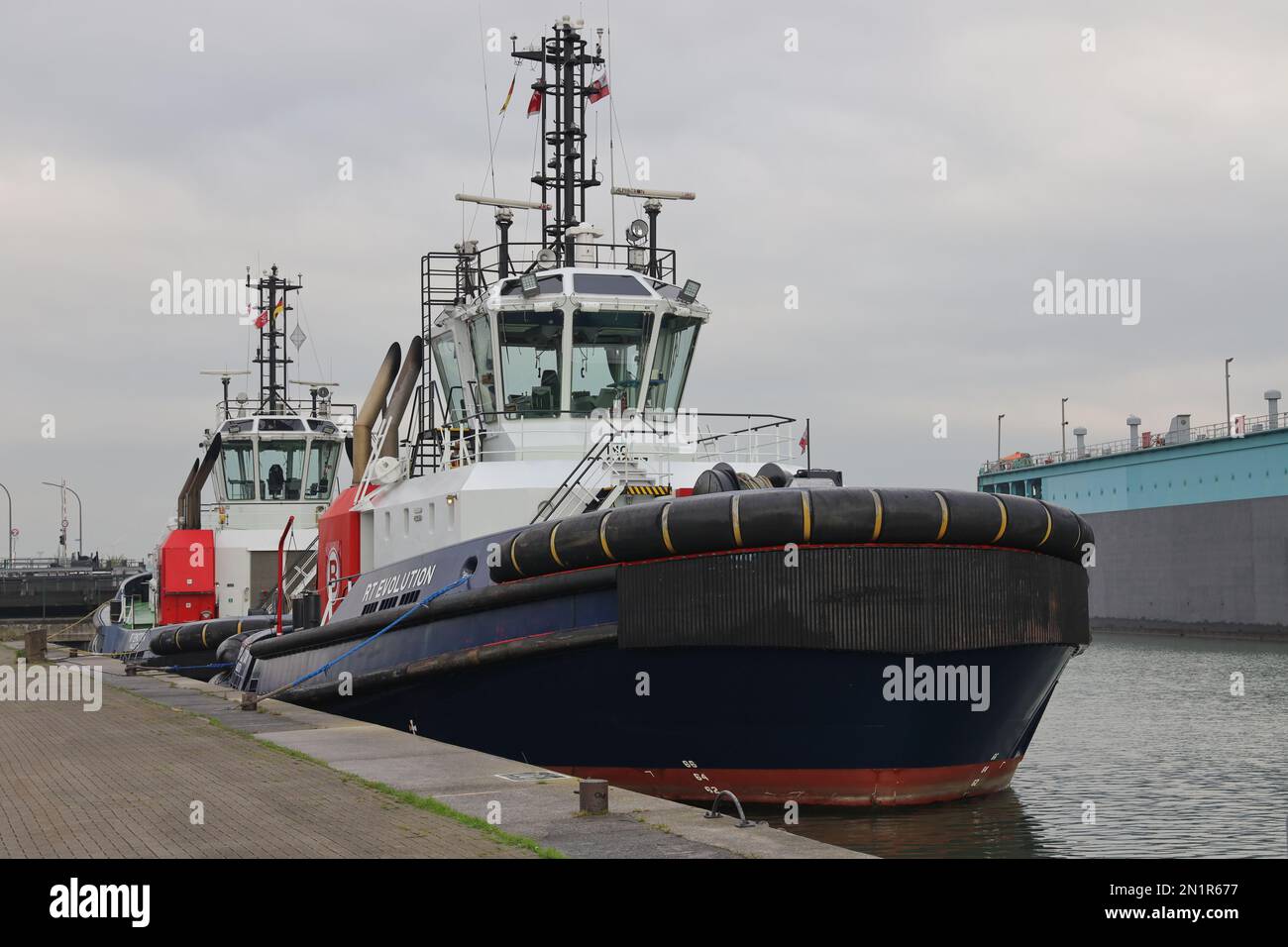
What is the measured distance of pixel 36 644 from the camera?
22578 mm

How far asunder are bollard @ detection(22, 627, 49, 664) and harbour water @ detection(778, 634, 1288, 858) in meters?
15.2

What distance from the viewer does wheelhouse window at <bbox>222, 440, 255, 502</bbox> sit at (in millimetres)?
28484

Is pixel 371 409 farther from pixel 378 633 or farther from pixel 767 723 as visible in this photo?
pixel 767 723

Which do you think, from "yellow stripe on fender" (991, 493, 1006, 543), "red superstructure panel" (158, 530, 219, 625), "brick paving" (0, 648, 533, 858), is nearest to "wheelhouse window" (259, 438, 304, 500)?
"red superstructure panel" (158, 530, 219, 625)

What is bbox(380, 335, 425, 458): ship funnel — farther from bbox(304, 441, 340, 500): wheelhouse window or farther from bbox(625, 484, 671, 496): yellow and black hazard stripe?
bbox(304, 441, 340, 500): wheelhouse window

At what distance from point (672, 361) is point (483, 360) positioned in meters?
1.87

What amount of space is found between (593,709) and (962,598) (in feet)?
9.38

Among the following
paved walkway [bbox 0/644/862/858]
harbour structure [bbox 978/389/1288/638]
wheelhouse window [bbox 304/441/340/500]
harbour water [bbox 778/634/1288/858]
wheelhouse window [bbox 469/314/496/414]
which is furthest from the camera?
harbour structure [bbox 978/389/1288/638]

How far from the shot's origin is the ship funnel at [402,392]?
649 inches

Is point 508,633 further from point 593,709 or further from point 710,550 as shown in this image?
point 710,550

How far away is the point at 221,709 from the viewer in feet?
45.4

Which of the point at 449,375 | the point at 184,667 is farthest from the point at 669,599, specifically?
the point at 184,667

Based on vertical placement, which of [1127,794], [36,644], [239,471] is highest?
[239,471]
